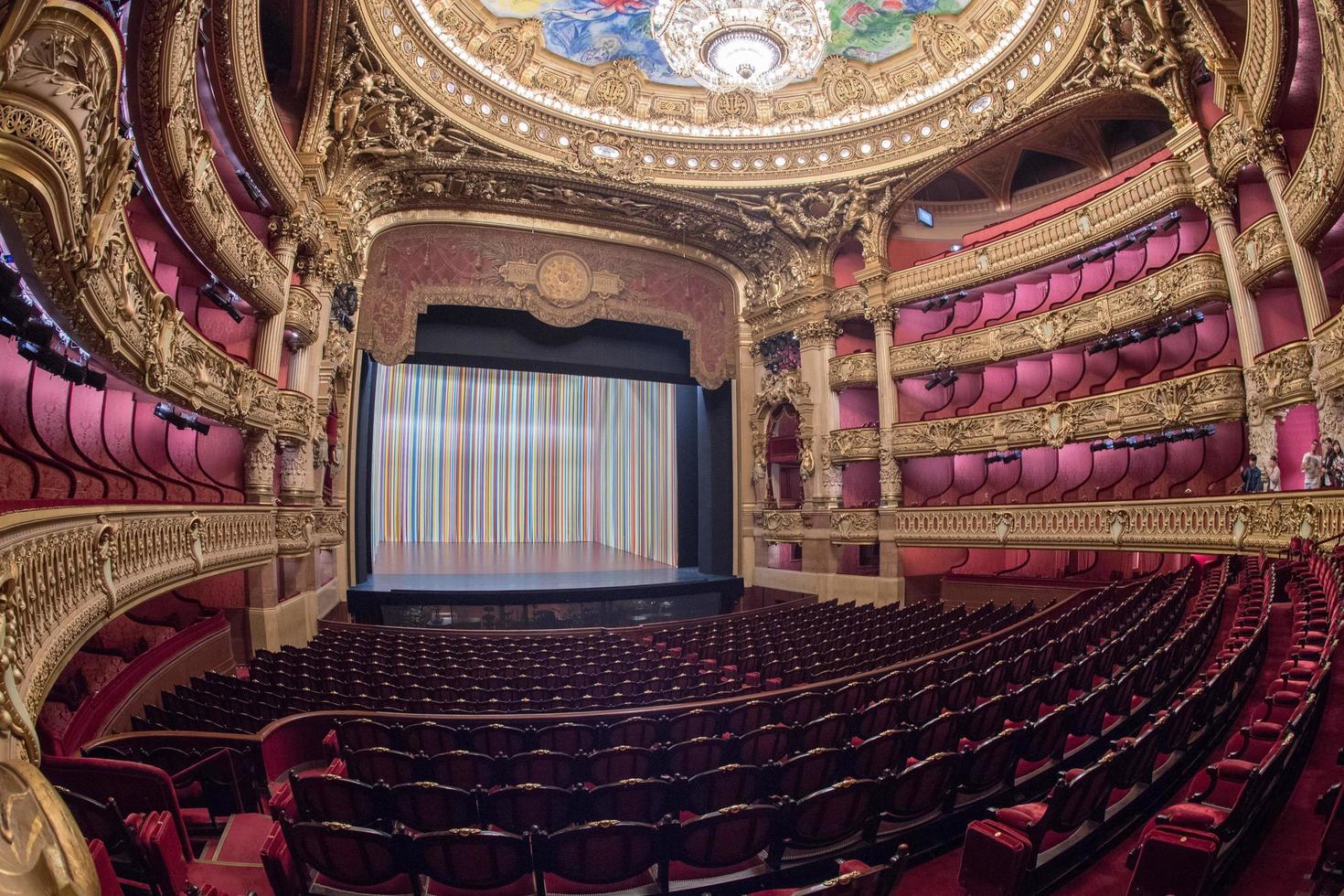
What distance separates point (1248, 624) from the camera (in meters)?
4.46

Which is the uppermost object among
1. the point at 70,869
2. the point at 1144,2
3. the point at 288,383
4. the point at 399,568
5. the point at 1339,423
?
the point at 1144,2

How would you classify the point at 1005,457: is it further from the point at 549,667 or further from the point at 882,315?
the point at 549,667

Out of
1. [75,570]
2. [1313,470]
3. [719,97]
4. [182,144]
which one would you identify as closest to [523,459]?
[719,97]

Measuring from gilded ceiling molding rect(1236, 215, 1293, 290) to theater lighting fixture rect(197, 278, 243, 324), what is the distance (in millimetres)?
12627

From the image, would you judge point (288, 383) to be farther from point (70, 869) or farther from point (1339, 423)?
point (1339, 423)

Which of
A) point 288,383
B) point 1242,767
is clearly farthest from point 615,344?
point 1242,767

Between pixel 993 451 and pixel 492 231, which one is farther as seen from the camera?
pixel 492 231

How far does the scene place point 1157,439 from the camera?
35.0 feet

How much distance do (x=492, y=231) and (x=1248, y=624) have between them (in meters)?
13.3

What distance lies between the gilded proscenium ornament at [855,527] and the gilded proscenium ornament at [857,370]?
2.75 meters

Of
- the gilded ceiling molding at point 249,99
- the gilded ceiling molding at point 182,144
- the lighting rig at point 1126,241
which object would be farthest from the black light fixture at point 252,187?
the lighting rig at point 1126,241

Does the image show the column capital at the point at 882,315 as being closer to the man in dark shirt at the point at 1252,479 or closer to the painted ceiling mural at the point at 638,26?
the painted ceiling mural at the point at 638,26

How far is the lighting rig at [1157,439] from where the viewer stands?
10.1m

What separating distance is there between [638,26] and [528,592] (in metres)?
10.5
